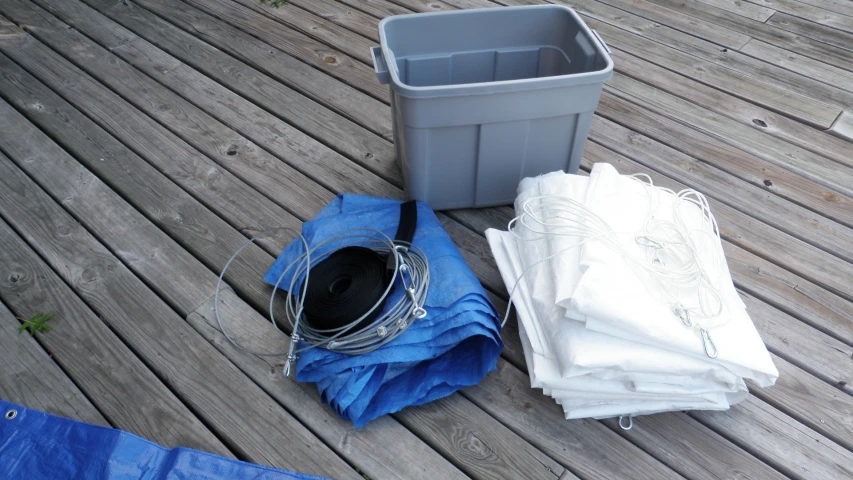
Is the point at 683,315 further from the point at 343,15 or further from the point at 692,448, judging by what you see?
the point at 343,15

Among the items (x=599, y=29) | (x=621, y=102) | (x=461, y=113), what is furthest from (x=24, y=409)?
(x=599, y=29)

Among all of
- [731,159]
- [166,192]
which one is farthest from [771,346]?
[166,192]

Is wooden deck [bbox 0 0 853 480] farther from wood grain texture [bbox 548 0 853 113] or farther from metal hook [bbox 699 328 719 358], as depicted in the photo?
metal hook [bbox 699 328 719 358]

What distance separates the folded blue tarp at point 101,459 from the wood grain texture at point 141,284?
2.1 inches

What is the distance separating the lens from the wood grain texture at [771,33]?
6.44 feet

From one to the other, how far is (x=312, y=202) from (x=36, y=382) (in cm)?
71

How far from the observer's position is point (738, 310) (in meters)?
1.10

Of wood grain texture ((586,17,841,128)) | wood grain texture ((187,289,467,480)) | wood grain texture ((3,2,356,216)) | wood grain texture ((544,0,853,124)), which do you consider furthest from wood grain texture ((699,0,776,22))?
wood grain texture ((187,289,467,480))

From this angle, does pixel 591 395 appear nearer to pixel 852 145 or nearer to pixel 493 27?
pixel 493 27

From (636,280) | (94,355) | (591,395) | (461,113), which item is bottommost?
(94,355)

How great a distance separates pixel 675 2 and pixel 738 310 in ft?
5.13

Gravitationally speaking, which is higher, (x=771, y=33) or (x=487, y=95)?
(x=487, y=95)

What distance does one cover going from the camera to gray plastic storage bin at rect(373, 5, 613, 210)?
1.24m

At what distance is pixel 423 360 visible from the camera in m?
1.15
